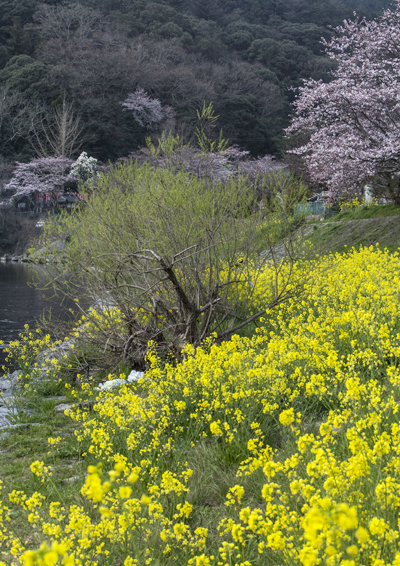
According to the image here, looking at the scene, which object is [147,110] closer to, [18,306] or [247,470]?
[18,306]

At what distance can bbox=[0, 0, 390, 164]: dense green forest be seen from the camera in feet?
127

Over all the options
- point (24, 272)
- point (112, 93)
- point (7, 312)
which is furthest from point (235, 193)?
point (112, 93)

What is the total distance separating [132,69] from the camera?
42.7 metres

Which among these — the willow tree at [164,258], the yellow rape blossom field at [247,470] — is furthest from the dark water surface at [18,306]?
the yellow rape blossom field at [247,470]

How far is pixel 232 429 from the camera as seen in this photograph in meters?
3.53

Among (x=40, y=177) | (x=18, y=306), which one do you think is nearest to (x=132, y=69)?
(x=40, y=177)

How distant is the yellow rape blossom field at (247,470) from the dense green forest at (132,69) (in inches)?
1249

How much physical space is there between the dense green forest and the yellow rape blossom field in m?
31.7

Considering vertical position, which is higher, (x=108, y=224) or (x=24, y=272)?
(x=108, y=224)

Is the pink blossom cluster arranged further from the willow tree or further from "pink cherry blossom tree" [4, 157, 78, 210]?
the willow tree

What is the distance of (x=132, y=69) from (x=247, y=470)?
45785 mm

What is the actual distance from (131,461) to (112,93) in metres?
43.6

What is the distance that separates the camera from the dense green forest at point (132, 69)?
38.6 m

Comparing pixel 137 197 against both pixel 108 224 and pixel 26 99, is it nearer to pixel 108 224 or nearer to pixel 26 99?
pixel 108 224
